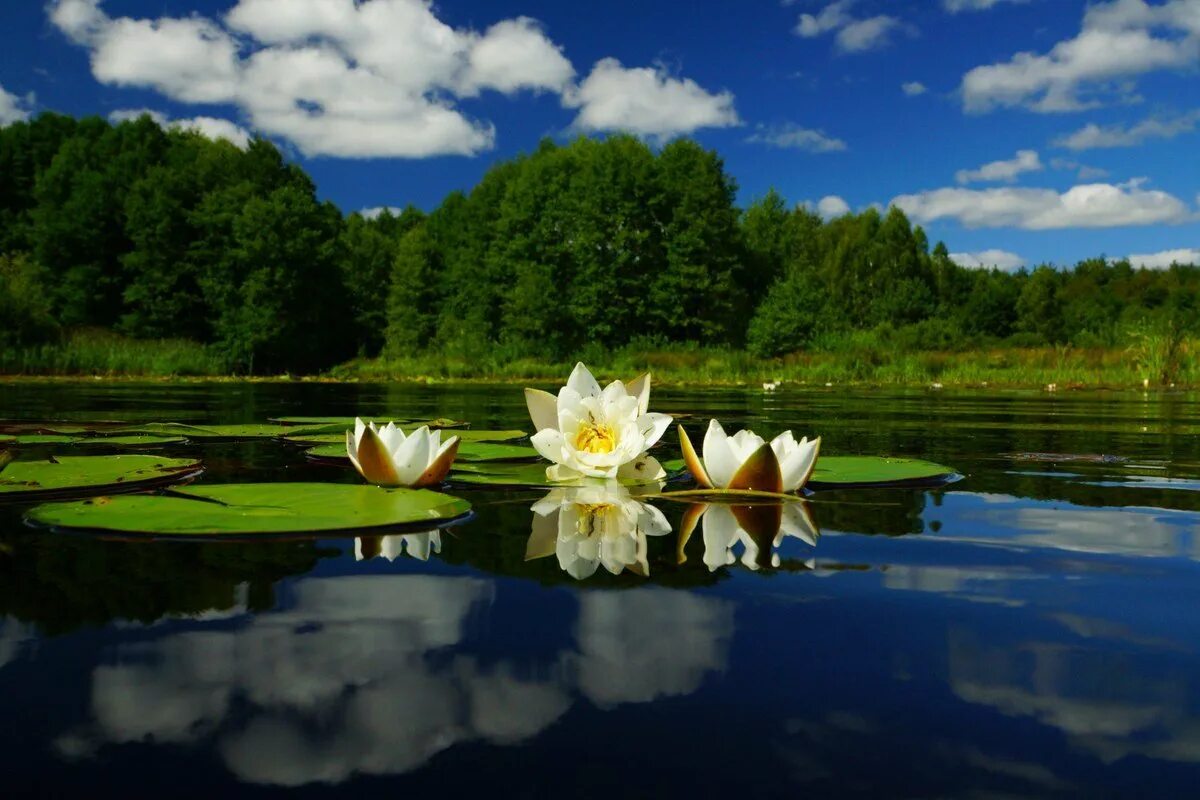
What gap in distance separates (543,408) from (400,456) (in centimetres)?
45

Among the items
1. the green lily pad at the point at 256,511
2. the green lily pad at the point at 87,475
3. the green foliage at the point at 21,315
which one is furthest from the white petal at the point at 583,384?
the green foliage at the point at 21,315

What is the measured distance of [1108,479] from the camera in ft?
9.02

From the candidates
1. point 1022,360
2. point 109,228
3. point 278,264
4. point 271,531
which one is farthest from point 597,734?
point 109,228

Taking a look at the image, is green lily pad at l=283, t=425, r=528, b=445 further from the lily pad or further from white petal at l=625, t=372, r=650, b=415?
white petal at l=625, t=372, r=650, b=415

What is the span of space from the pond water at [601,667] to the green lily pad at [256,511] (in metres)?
0.05

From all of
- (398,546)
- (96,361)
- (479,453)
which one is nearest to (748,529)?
(398,546)

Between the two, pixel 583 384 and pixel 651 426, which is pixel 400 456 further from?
pixel 651 426

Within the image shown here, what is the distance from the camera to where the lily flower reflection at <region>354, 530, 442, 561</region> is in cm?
151

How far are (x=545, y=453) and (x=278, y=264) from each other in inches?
1248

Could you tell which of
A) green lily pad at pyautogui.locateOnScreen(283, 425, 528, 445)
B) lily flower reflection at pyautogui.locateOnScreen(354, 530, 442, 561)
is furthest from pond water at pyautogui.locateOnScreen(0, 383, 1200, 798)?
green lily pad at pyautogui.locateOnScreen(283, 425, 528, 445)

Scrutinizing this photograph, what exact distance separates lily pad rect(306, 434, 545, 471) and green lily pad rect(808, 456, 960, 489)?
102cm

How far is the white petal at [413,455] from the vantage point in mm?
2209

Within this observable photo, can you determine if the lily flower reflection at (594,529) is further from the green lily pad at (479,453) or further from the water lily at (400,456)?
the green lily pad at (479,453)

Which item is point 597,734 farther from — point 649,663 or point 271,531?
point 271,531
